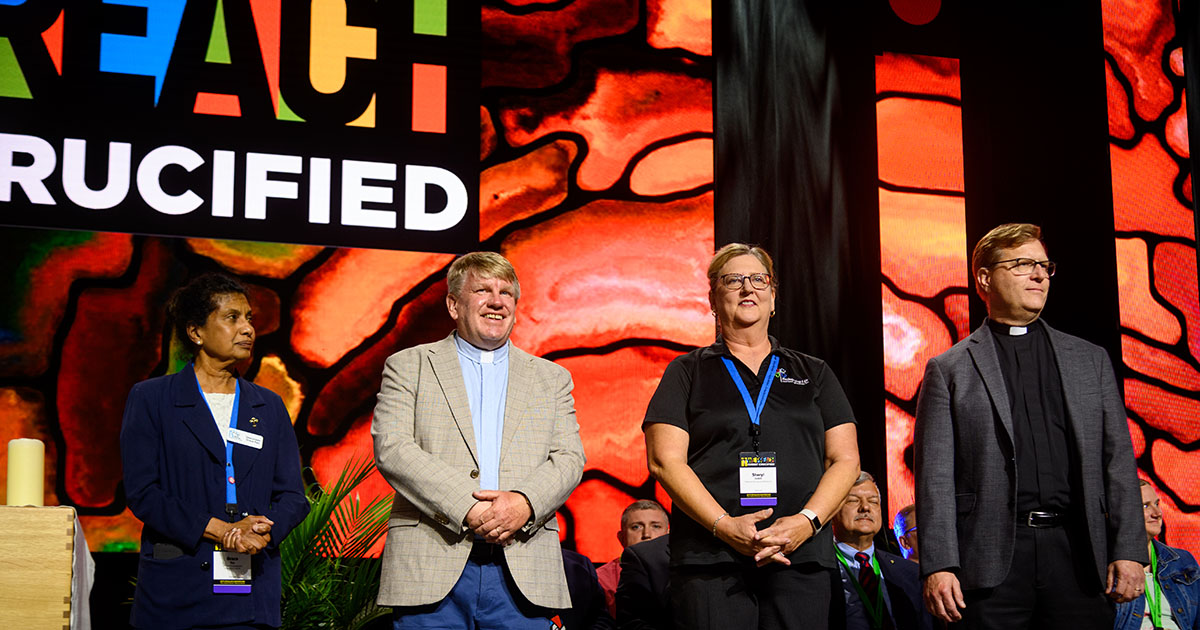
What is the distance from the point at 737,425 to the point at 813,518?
0.29 metres

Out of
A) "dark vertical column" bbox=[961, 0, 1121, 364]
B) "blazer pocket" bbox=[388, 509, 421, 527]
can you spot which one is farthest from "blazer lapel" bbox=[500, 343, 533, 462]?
"dark vertical column" bbox=[961, 0, 1121, 364]

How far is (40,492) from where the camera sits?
2.89m

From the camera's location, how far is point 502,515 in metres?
2.88

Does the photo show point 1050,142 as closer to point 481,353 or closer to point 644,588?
point 644,588

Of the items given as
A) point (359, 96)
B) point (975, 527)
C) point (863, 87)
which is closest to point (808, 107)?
point (863, 87)

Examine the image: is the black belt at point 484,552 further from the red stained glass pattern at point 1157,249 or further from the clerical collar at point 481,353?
the red stained glass pattern at point 1157,249

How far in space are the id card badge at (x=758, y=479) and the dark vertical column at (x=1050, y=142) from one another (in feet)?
11.0

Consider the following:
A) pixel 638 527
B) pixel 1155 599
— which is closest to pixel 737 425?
pixel 638 527

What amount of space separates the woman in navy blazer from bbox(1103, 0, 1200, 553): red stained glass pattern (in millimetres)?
4549

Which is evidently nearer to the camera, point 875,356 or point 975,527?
Result: point 975,527

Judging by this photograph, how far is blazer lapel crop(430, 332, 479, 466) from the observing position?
3.02 m

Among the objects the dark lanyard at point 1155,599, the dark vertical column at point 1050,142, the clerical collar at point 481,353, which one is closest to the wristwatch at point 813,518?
the clerical collar at point 481,353

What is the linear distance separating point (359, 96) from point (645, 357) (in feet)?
5.64

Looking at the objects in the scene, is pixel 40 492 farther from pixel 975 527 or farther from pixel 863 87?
pixel 863 87
